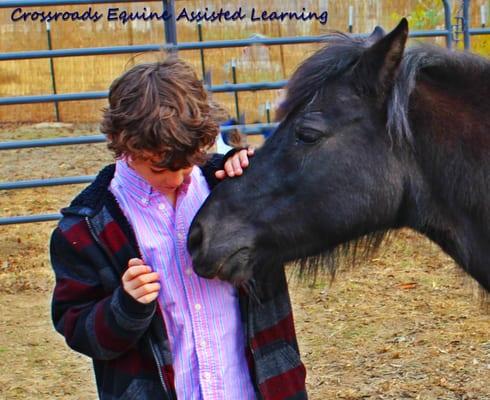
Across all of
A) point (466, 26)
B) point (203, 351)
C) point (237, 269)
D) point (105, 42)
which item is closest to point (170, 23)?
point (466, 26)

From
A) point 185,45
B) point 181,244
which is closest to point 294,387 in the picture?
point 181,244

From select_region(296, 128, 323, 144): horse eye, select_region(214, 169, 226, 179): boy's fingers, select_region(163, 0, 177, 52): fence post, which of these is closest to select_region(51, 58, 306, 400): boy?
select_region(214, 169, 226, 179): boy's fingers

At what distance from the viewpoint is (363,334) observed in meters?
4.50

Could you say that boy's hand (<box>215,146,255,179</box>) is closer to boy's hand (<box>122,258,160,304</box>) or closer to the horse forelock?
the horse forelock

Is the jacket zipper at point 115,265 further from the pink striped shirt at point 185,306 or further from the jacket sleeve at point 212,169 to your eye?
the jacket sleeve at point 212,169

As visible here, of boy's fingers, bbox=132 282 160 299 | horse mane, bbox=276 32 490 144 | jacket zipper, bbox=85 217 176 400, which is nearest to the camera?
boy's fingers, bbox=132 282 160 299

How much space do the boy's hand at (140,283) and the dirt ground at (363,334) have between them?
1249 mm

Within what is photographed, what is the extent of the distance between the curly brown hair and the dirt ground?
123 centimetres

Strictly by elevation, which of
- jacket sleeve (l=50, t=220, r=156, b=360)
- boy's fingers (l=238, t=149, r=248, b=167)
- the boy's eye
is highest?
the boy's eye

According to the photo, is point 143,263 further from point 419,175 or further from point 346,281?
point 346,281

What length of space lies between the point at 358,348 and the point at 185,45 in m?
2.56

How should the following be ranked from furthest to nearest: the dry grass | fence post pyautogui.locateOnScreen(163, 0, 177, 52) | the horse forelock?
the dry grass → fence post pyautogui.locateOnScreen(163, 0, 177, 52) → the horse forelock

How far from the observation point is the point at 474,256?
7.47 ft

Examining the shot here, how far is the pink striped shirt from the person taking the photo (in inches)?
74.8
